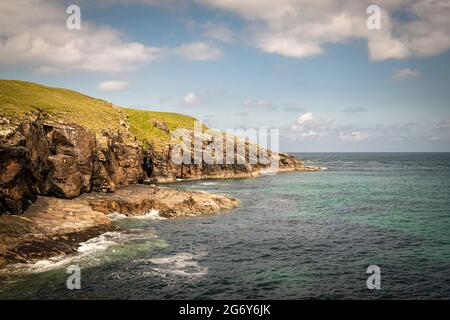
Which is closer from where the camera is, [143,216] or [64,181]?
[64,181]

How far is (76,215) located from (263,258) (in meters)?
25.6

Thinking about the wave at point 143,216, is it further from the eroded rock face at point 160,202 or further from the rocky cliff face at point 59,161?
the rocky cliff face at point 59,161

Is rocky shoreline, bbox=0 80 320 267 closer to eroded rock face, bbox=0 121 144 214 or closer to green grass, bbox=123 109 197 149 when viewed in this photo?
eroded rock face, bbox=0 121 144 214

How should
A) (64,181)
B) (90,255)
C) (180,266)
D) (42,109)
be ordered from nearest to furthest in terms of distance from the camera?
(180,266) < (90,255) < (64,181) < (42,109)

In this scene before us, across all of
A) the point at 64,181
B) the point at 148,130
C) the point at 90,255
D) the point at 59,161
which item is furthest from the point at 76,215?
the point at 148,130

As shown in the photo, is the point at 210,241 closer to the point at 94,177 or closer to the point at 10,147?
the point at 10,147

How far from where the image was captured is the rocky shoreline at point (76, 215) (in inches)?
1368

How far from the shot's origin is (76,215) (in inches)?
1785

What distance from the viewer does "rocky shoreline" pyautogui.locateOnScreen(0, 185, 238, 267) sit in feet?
114

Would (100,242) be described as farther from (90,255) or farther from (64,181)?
(64,181)

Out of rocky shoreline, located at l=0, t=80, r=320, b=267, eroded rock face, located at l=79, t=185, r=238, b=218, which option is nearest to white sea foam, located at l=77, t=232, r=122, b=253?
rocky shoreline, located at l=0, t=80, r=320, b=267

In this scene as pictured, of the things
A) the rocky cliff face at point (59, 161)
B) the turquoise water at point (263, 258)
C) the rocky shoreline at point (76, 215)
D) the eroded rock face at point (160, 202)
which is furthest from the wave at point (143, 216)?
the rocky cliff face at point (59, 161)
